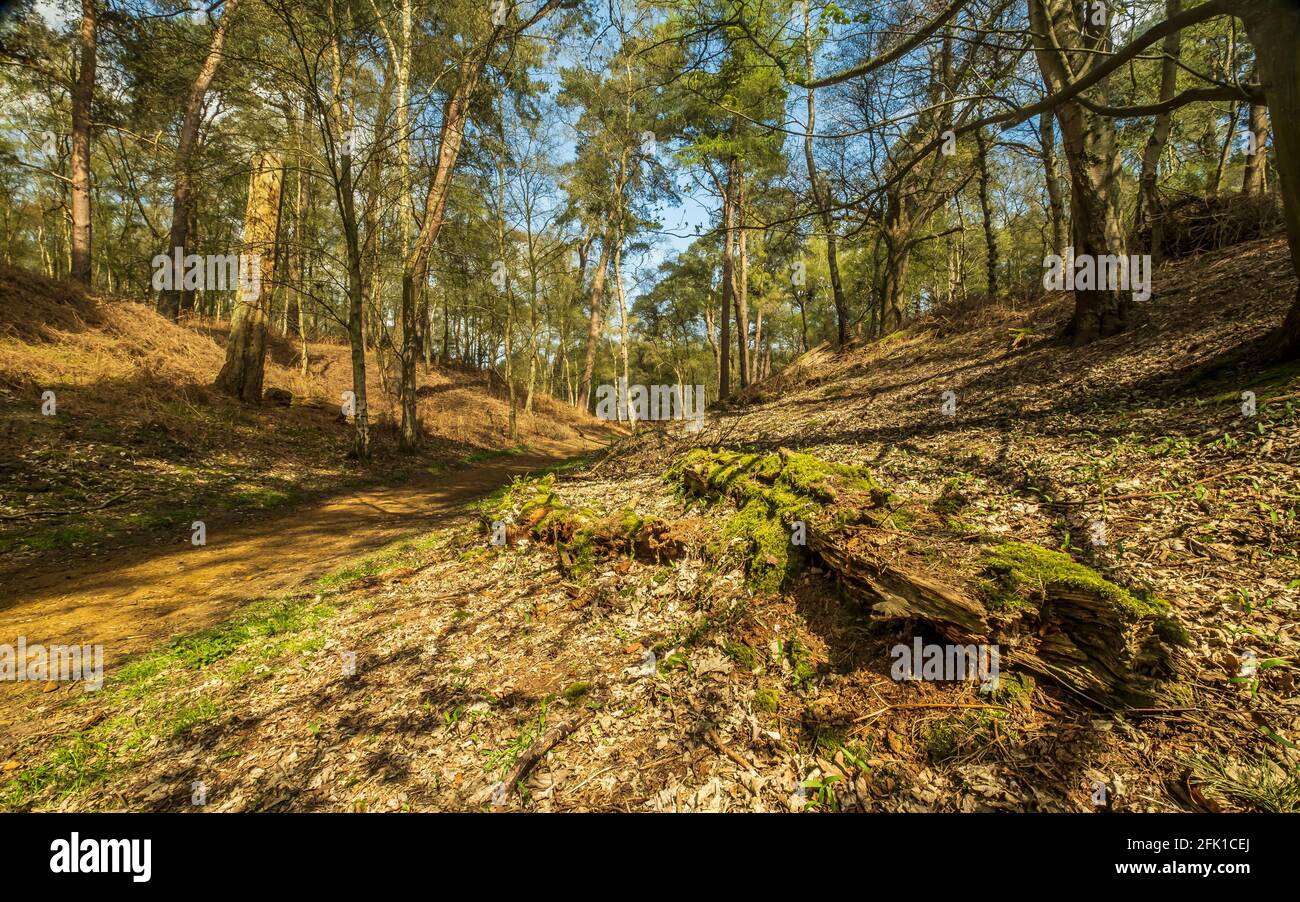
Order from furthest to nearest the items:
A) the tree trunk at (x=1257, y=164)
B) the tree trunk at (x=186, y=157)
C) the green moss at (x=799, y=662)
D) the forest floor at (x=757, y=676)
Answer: the tree trunk at (x=186, y=157)
the tree trunk at (x=1257, y=164)
the green moss at (x=799, y=662)
the forest floor at (x=757, y=676)

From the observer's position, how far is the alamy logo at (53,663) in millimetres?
3465

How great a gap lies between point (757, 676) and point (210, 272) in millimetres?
17920

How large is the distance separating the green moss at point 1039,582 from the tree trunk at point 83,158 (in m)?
18.4

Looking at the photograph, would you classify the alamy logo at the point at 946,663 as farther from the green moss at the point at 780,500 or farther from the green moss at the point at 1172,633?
the green moss at the point at 780,500

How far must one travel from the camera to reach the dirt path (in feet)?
13.0

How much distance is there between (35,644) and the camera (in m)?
3.79

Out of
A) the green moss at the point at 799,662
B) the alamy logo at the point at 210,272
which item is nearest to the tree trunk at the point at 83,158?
the alamy logo at the point at 210,272

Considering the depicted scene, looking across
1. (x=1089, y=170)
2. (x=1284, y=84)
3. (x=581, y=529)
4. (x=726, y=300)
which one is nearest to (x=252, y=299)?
(x=581, y=529)

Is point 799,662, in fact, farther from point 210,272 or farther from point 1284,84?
point 210,272

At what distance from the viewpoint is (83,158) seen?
1352cm

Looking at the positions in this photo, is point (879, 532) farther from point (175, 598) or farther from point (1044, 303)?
point (1044, 303)
